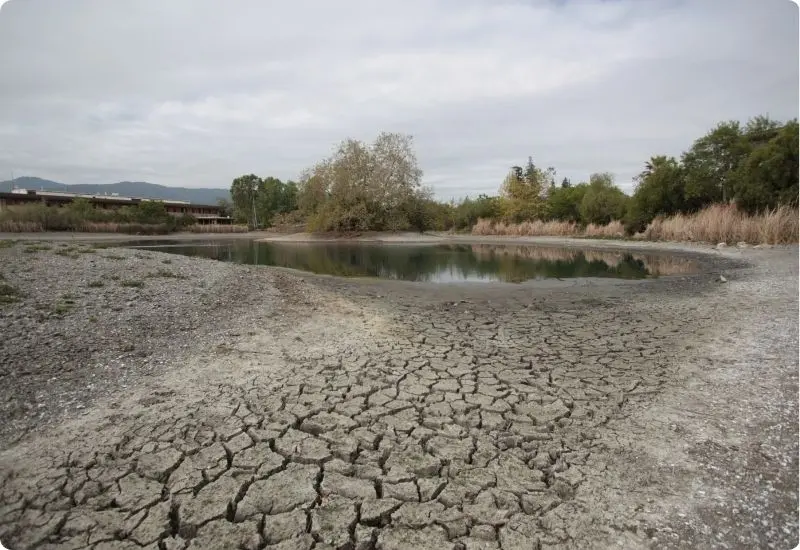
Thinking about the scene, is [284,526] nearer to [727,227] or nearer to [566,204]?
[727,227]

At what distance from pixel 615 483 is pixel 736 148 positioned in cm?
2506

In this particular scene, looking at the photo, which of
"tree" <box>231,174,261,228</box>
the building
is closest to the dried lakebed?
the building

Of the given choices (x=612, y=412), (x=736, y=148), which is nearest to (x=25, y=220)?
(x=612, y=412)

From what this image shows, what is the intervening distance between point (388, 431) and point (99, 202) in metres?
64.6

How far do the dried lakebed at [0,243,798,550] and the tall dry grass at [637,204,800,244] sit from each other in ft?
46.9

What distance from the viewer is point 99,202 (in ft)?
173

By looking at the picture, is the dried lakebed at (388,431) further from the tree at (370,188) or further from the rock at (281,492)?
the tree at (370,188)

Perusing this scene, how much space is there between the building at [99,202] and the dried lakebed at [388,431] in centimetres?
4607

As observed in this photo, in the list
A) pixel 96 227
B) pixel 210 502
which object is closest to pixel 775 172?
pixel 210 502

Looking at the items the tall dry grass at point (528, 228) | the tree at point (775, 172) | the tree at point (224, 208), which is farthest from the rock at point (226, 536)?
the tree at point (224, 208)

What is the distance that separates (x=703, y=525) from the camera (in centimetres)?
212

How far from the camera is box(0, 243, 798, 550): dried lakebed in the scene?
213cm

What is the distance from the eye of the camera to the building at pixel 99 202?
148ft

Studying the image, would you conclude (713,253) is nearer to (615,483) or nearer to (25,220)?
(615,483)
